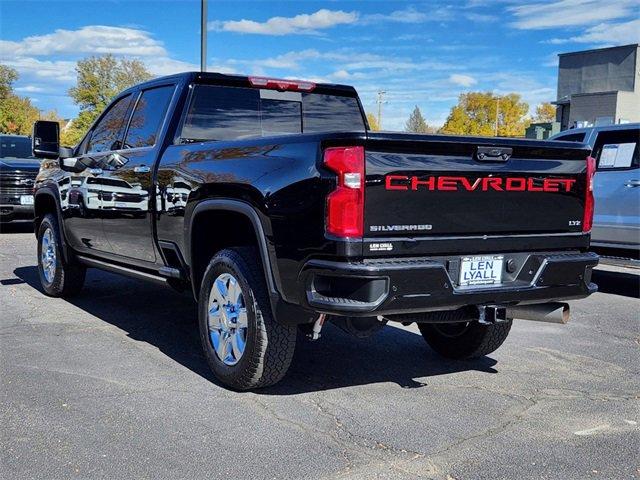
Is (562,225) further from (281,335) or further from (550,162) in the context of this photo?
(281,335)

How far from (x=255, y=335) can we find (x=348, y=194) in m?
1.08

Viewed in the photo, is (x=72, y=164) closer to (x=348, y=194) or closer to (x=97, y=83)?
(x=348, y=194)

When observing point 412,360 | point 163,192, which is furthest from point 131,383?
point 412,360

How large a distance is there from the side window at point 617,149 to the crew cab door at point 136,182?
5.86 m

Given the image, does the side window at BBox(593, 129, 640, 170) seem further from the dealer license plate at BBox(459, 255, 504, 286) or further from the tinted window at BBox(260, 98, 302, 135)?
the dealer license plate at BBox(459, 255, 504, 286)

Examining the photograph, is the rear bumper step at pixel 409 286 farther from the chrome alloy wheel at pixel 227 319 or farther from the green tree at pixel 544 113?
the green tree at pixel 544 113

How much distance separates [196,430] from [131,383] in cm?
94

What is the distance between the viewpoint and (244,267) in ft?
13.4

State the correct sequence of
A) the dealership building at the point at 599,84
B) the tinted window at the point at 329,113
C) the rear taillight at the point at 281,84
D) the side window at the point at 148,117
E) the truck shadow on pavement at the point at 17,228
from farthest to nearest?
1. the dealership building at the point at 599,84
2. the truck shadow on pavement at the point at 17,228
3. the tinted window at the point at 329,113
4. the rear taillight at the point at 281,84
5. the side window at the point at 148,117

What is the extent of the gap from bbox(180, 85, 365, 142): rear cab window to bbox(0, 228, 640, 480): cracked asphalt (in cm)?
170

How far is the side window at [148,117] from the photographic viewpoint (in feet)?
17.5

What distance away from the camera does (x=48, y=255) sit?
23.4 ft

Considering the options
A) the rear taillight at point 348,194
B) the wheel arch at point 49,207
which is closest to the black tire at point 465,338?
the rear taillight at point 348,194

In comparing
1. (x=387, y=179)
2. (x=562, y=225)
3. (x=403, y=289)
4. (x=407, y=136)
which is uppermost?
Result: (x=407, y=136)
